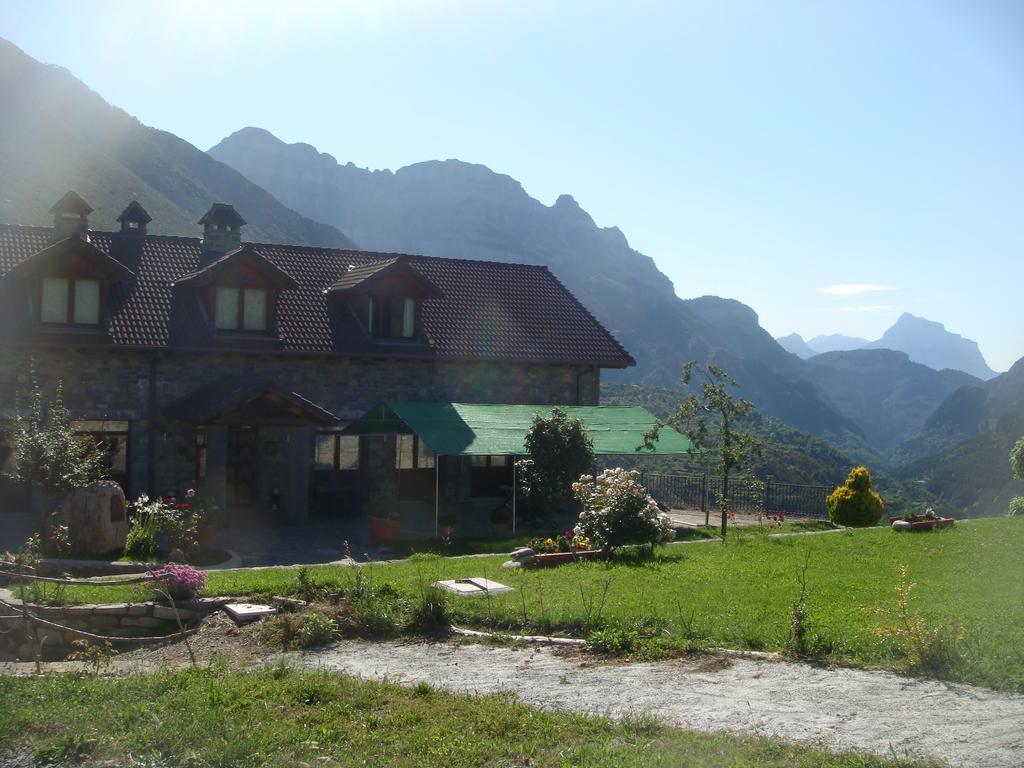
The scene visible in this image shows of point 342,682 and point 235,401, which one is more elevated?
point 235,401

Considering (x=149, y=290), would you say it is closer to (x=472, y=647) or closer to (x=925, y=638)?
(x=472, y=647)

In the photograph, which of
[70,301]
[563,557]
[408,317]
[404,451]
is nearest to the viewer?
[563,557]

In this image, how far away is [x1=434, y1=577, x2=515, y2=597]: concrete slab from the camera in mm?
11984

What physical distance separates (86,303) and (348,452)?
693 centimetres

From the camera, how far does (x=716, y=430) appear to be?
72.5ft

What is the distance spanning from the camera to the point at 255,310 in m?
22.7

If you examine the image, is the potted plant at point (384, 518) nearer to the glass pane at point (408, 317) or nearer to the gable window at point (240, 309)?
the gable window at point (240, 309)

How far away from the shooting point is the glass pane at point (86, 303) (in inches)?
814

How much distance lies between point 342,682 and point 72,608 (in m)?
4.73

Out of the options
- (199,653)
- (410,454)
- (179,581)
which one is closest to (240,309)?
(410,454)

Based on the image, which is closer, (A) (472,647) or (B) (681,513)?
(A) (472,647)

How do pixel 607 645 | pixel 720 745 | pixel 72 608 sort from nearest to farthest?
pixel 720 745
pixel 607 645
pixel 72 608

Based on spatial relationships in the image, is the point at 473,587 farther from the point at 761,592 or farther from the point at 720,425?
the point at 720,425

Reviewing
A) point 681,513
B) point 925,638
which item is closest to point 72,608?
point 925,638
